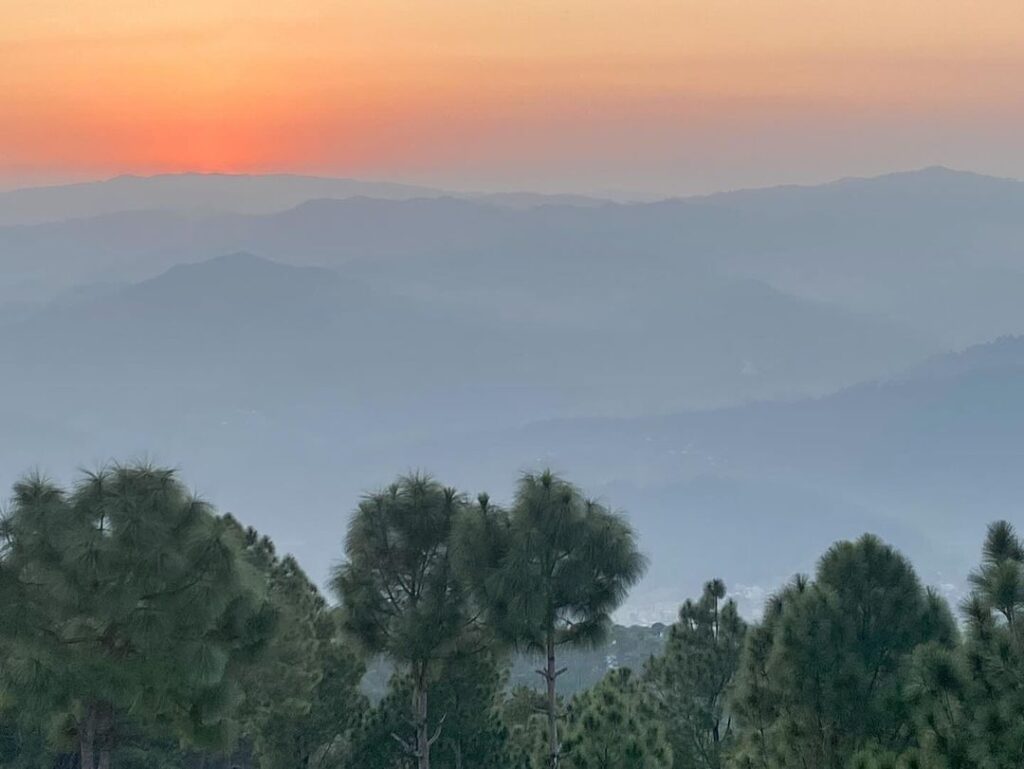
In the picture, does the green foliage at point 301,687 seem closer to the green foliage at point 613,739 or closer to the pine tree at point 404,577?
the pine tree at point 404,577

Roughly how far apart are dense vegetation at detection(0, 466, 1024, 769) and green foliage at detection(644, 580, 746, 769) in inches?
2.5

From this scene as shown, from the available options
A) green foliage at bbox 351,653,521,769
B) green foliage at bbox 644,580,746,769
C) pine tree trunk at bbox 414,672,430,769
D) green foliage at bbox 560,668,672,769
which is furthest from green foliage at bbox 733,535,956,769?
green foliage at bbox 351,653,521,769

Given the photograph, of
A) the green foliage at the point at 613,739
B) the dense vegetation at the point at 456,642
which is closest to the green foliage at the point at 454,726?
the dense vegetation at the point at 456,642

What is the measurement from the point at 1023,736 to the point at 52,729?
1344 cm

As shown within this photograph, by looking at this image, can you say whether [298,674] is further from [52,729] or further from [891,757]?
[891,757]

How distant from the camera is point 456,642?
83.9 feet

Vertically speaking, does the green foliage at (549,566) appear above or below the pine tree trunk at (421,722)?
above

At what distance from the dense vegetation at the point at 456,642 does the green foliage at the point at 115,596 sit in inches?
1.2

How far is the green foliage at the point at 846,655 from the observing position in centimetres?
1986

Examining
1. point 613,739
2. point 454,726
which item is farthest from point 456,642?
point 454,726

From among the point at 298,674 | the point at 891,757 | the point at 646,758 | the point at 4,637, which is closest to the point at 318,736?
the point at 298,674

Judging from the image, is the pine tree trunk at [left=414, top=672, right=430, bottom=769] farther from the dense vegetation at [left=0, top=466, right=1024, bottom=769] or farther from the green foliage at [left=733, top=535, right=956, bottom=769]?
the green foliage at [left=733, top=535, right=956, bottom=769]

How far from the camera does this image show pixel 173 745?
99.2ft

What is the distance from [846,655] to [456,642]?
8059mm
